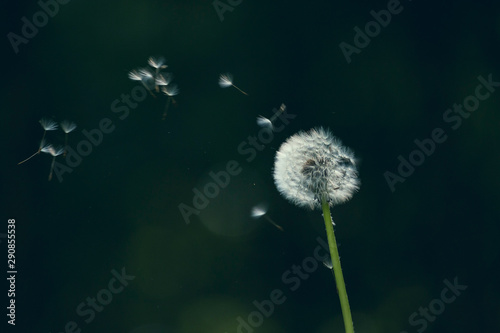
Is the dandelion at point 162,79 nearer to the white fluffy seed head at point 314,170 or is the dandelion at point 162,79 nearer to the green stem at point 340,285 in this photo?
the white fluffy seed head at point 314,170

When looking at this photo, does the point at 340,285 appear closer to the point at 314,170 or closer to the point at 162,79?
the point at 314,170

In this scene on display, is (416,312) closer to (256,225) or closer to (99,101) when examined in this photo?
(256,225)

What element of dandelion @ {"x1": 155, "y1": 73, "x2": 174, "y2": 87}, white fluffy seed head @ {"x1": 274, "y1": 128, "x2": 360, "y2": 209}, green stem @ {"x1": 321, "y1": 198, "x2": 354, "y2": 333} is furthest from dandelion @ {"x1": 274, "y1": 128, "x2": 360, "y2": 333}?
dandelion @ {"x1": 155, "y1": 73, "x2": 174, "y2": 87}

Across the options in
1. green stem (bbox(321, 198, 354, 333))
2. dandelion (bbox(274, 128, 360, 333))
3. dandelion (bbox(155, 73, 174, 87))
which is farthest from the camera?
dandelion (bbox(155, 73, 174, 87))

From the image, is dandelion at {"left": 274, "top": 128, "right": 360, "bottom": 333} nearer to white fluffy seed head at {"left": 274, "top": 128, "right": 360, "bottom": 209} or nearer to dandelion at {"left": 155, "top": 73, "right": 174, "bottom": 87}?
white fluffy seed head at {"left": 274, "top": 128, "right": 360, "bottom": 209}

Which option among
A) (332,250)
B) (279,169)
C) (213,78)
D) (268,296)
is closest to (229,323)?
(268,296)

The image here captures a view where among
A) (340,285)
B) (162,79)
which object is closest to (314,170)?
(340,285)

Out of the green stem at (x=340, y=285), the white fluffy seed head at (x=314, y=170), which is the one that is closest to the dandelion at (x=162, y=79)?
the white fluffy seed head at (x=314, y=170)

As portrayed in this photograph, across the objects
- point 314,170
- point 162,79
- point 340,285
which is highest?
point 340,285
